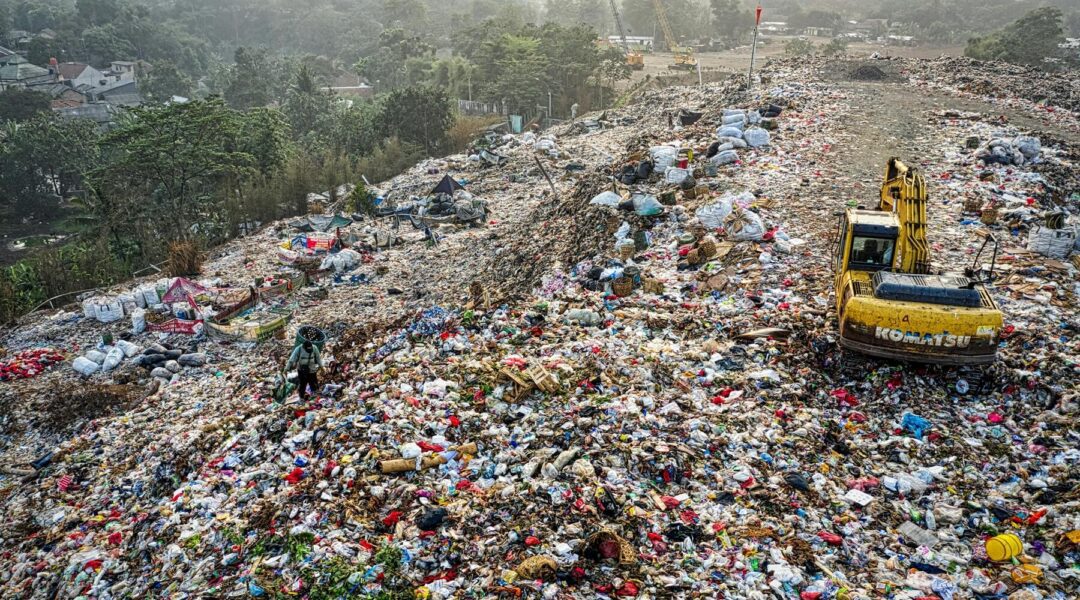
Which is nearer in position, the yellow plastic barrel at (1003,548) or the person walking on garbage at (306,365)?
the yellow plastic barrel at (1003,548)

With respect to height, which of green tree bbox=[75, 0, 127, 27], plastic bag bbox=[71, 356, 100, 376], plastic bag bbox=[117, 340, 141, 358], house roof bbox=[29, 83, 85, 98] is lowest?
plastic bag bbox=[71, 356, 100, 376]

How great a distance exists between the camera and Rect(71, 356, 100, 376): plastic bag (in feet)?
31.1

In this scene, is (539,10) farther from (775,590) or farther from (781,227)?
(775,590)

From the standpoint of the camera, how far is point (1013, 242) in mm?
8078

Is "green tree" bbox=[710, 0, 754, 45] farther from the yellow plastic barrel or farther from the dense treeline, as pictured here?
the yellow plastic barrel

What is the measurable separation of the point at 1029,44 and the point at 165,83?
160 ft

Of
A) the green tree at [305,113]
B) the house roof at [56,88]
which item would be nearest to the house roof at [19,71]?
the house roof at [56,88]

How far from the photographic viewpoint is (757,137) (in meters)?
12.3

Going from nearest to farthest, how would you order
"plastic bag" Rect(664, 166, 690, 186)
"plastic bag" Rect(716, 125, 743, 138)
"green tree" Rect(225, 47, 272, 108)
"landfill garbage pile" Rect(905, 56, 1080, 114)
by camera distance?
"plastic bag" Rect(664, 166, 690, 186) < "plastic bag" Rect(716, 125, 743, 138) < "landfill garbage pile" Rect(905, 56, 1080, 114) < "green tree" Rect(225, 47, 272, 108)

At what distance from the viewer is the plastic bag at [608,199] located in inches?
396

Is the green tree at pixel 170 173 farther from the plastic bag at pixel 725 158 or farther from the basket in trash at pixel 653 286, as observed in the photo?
the basket in trash at pixel 653 286

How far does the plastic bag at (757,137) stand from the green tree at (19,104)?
36884 mm

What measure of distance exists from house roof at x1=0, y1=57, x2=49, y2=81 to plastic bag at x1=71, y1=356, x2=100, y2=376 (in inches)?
1720

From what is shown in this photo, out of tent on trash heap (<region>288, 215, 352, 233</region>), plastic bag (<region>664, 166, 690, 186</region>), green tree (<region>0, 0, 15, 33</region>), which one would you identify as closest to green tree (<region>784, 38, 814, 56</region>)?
tent on trash heap (<region>288, 215, 352, 233</region>)
